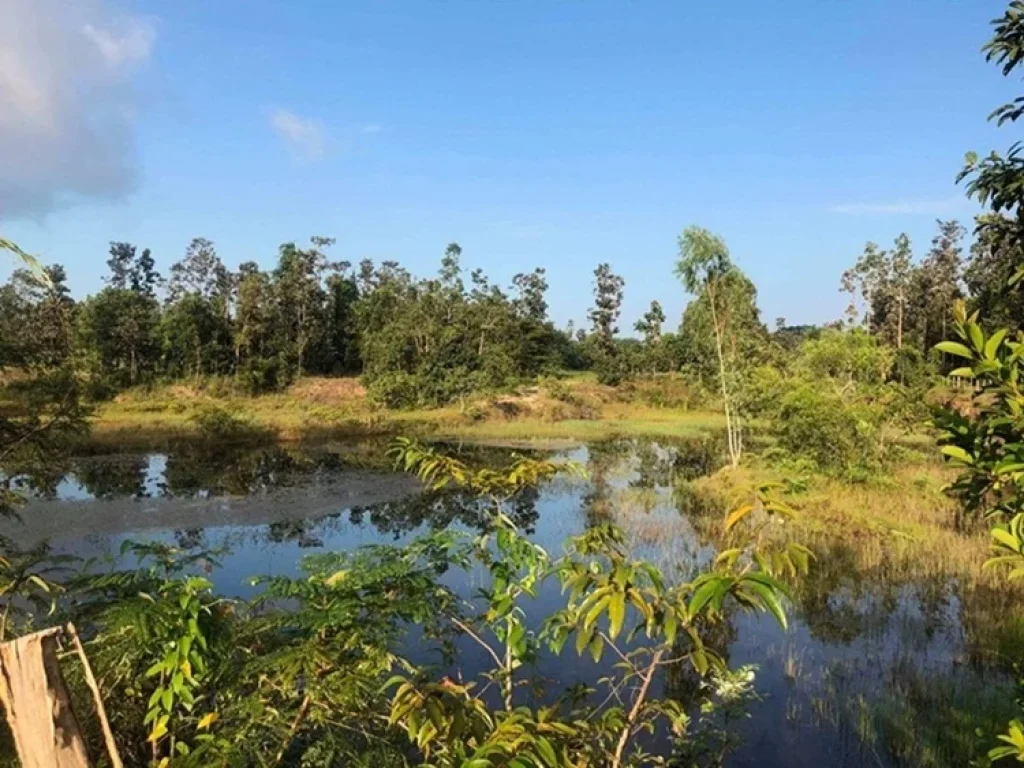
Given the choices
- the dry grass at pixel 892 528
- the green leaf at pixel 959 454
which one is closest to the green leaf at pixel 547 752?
the green leaf at pixel 959 454

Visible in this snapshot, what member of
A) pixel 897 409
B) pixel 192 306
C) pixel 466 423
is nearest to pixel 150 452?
pixel 466 423

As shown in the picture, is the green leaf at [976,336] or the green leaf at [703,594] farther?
the green leaf at [976,336]

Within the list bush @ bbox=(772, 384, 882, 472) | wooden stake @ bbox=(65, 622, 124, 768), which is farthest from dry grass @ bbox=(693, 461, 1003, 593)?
wooden stake @ bbox=(65, 622, 124, 768)

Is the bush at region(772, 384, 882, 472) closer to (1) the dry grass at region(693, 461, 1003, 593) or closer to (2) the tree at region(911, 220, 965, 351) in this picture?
(1) the dry grass at region(693, 461, 1003, 593)

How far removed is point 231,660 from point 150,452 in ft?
74.1

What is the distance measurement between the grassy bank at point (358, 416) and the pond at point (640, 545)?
338cm

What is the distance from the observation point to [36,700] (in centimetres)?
125

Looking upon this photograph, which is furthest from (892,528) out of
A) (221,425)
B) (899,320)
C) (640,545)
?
(899,320)

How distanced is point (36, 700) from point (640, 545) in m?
11.0

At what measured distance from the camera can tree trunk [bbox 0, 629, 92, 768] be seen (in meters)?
1.24

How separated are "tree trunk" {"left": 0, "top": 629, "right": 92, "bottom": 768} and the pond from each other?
1.34m

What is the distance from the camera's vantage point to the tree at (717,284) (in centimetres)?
1812

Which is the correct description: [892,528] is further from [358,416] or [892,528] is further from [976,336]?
[358,416]

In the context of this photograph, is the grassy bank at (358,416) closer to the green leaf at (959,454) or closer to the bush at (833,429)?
the bush at (833,429)
